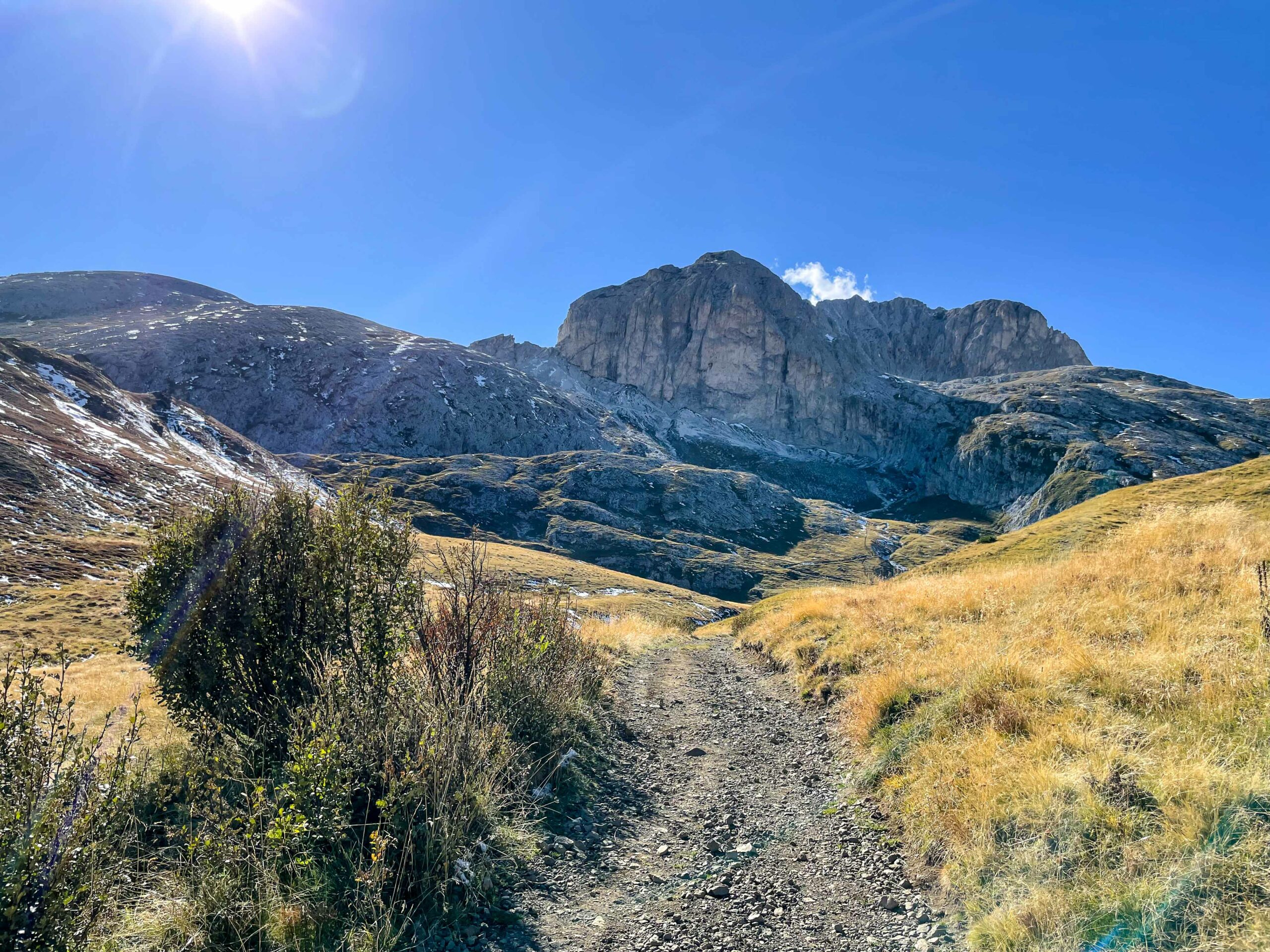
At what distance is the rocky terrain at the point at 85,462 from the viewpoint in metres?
54.9

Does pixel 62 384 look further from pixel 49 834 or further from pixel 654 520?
pixel 49 834

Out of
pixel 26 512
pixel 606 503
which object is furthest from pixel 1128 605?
pixel 606 503

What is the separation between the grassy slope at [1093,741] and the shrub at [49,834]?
21.4 ft

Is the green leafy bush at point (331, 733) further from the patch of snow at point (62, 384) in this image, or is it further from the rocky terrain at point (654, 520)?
the patch of snow at point (62, 384)

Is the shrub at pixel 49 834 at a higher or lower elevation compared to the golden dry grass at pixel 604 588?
higher

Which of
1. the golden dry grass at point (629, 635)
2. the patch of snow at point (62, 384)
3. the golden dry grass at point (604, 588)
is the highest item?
the patch of snow at point (62, 384)

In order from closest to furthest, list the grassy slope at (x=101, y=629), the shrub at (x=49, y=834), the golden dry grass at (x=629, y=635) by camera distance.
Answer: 1. the shrub at (x=49, y=834)
2. the grassy slope at (x=101, y=629)
3. the golden dry grass at (x=629, y=635)

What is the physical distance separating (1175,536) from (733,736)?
1132cm

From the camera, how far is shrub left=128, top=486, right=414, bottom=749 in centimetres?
798

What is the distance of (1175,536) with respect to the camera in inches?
546

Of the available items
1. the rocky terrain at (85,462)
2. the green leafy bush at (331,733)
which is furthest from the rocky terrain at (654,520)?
the green leafy bush at (331,733)

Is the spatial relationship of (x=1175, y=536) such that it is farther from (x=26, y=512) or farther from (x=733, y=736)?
(x=26, y=512)

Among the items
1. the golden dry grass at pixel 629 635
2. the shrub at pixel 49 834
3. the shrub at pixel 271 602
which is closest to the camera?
the shrub at pixel 49 834

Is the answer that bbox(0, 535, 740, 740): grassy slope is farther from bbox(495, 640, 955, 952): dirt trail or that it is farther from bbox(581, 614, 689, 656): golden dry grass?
bbox(495, 640, 955, 952): dirt trail
